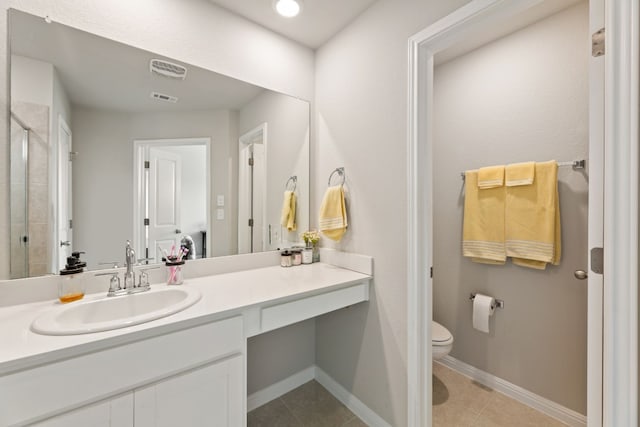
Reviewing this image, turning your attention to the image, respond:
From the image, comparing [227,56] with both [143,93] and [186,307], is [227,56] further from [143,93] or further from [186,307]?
[186,307]

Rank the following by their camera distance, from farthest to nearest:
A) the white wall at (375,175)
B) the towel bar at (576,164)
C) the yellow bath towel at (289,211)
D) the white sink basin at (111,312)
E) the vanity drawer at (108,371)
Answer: the yellow bath towel at (289,211), the towel bar at (576,164), the white wall at (375,175), the white sink basin at (111,312), the vanity drawer at (108,371)

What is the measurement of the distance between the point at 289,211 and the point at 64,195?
3.92ft

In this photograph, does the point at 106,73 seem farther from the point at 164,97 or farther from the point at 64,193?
the point at 64,193

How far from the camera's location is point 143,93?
4.66 ft

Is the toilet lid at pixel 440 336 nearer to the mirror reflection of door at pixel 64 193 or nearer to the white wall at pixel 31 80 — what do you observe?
the mirror reflection of door at pixel 64 193

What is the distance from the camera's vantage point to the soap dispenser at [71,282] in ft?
3.66

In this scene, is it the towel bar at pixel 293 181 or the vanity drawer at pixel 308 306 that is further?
the towel bar at pixel 293 181

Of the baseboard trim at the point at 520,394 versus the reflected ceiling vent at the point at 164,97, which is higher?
the reflected ceiling vent at the point at 164,97

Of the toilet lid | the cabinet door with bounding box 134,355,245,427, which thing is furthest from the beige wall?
the cabinet door with bounding box 134,355,245,427

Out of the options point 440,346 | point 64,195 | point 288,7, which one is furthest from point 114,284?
point 440,346

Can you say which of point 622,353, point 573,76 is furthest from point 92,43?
point 573,76

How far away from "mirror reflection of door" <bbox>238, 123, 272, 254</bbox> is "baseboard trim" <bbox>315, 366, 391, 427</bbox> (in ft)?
3.35

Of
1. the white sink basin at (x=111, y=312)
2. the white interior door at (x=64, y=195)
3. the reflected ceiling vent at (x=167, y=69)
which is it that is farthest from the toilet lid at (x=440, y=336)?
the reflected ceiling vent at (x=167, y=69)

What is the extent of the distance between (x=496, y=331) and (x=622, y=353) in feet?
4.22
